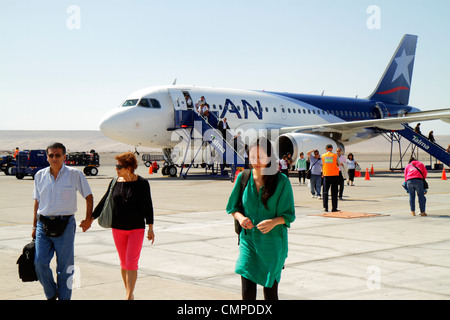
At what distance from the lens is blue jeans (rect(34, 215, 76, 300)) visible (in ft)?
18.2

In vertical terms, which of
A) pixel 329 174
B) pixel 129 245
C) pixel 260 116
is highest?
pixel 260 116

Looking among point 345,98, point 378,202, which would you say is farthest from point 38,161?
point 345,98

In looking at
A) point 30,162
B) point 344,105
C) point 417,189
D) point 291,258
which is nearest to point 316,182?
point 417,189

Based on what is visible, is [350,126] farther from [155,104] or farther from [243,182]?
[243,182]

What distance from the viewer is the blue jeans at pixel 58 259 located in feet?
18.2

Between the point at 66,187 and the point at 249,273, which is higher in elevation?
the point at 66,187

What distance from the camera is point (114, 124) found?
86.0 ft

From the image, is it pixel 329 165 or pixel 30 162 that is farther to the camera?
pixel 30 162

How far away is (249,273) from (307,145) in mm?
23436

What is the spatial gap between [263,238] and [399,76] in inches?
1588

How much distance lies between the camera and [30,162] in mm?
28281

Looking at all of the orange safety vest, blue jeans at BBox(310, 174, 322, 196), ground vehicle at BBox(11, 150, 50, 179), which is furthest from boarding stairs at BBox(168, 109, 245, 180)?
the orange safety vest

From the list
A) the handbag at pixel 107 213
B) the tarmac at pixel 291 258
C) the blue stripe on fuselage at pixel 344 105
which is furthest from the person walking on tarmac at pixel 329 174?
the blue stripe on fuselage at pixel 344 105

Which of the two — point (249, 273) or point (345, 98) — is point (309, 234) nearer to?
point (249, 273)
